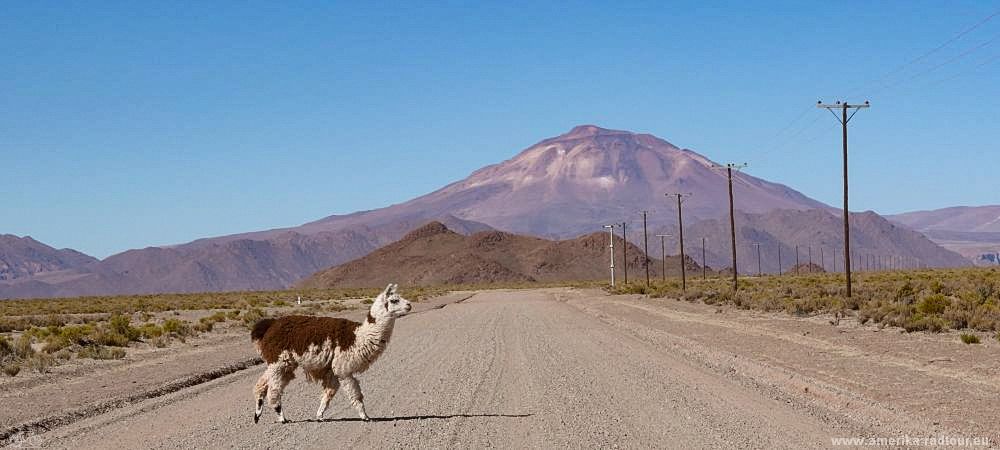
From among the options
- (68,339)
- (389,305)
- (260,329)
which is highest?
(389,305)

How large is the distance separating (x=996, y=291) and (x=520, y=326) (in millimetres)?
19720

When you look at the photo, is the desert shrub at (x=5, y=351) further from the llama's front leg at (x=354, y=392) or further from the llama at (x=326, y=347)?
the llama's front leg at (x=354, y=392)

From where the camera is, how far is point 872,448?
11.3 meters

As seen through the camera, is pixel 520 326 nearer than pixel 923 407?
No

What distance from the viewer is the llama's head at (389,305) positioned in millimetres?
12492

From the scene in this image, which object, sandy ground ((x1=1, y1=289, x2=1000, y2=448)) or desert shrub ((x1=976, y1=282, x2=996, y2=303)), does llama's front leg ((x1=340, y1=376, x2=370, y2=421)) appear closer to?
sandy ground ((x1=1, y1=289, x2=1000, y2=448))

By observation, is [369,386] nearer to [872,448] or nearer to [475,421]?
[475,421]

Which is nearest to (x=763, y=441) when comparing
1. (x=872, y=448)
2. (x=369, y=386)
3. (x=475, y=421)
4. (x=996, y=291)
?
(x=872, y=448)

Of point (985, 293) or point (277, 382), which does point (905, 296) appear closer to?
point (985, 293)

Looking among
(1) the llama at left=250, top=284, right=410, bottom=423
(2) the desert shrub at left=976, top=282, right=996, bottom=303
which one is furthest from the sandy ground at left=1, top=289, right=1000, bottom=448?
(2) the desert shrub at left=976, top=282, right=996, bottom=303

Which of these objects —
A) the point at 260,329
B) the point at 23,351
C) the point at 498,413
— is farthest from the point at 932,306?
the point at 23,351

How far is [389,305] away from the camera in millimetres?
12625

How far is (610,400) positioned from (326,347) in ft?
15.1

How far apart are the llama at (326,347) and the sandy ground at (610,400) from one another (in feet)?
1.81
